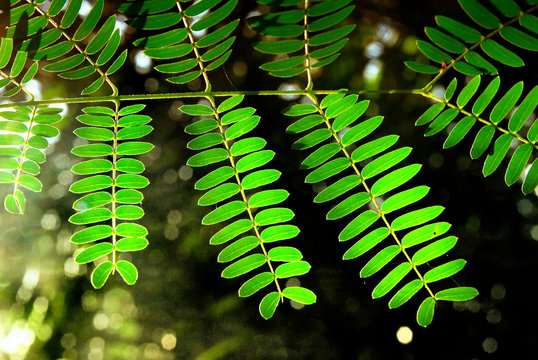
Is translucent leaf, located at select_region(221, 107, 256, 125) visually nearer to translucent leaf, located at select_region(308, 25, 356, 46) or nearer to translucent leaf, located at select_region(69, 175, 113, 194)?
translucent leaf, located at select_region(308, 25, 356, 46)

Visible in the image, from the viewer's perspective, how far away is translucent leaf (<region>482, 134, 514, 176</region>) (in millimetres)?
1009

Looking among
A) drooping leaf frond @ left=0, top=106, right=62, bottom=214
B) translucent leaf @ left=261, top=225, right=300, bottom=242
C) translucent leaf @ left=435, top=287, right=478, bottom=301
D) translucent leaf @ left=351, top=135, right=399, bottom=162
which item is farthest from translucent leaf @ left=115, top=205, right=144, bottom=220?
translucent leaf @ left=435, top=287, right=478, bottom=301

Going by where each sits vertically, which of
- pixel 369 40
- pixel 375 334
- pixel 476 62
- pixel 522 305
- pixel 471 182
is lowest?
pixel 375 334

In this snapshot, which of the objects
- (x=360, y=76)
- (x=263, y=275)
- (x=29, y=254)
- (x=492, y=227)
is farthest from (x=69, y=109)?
(x=492, y=227)

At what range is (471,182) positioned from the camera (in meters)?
2.88

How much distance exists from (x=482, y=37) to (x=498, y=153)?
0.96 feet

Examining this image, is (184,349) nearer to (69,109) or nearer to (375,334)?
(375,334)

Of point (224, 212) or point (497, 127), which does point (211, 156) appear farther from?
point (497, 127)

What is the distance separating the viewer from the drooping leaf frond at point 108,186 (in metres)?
1.05

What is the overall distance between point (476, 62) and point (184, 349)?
10.3ft

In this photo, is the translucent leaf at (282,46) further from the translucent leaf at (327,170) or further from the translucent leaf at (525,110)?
the translucent leaf at (525,110)

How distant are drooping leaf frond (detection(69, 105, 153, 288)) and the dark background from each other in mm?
1657

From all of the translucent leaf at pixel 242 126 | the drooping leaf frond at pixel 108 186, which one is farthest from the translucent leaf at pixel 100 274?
the translucent leaf at pixel 242 126

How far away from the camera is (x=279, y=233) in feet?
3.47
